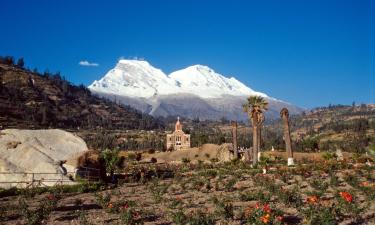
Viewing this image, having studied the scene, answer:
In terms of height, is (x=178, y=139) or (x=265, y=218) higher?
(x=178, y=139)

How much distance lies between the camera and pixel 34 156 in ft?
108

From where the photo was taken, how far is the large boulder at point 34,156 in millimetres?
31453

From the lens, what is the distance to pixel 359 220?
15.3 m

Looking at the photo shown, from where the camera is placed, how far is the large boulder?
31453 millimetres

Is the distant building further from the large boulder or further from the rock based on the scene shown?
the large boulder

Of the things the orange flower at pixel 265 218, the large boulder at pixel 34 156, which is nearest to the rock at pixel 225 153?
the large boulder at pixel 34 156

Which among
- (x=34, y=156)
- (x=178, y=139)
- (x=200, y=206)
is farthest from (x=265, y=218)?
(x=178, y=139)

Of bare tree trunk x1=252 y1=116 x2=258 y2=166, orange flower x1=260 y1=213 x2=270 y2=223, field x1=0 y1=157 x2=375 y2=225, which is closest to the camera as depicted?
orange flower x1=260 y1=213 x2=270 y2=223

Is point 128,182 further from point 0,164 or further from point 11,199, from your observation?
point 11,199

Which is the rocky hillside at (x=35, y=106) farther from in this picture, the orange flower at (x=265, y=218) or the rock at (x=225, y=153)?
the orange flower at (x=265, y=218)

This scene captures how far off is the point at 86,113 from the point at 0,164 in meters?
165

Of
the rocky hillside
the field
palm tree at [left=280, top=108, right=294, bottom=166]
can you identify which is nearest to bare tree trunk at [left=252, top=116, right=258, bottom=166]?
palm tree at [left=280, top=108, right=294, bottom=166]

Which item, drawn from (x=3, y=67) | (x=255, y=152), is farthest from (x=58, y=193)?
(x=3, y=67)

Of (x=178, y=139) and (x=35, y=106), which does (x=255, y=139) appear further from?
(x=35, y=106)
